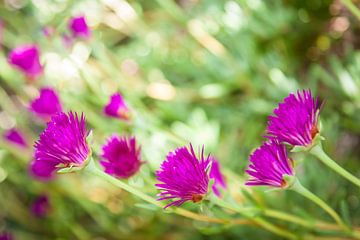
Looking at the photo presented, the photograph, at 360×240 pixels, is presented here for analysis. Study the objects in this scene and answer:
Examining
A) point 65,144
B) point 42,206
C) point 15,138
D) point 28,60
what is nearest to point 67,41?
point 28,60

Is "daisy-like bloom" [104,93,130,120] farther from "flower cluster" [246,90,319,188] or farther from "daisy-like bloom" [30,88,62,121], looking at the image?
"flower cluster" [246,90,319,188]

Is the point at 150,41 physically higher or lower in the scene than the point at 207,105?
higher

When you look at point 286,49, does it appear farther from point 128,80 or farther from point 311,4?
point 128,80

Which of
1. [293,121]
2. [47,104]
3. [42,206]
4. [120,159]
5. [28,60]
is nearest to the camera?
[293,121]

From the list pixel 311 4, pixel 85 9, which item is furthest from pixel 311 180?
pixel 85 9

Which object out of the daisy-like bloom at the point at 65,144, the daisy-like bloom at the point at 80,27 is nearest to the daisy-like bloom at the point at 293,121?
the daisy-like bloom at the point at 65,144

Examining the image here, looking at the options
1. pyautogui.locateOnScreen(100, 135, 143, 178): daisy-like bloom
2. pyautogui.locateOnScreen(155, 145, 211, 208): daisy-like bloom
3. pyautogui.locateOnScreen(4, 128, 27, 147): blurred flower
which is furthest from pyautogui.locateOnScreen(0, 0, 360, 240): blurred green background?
pyautogui.locateOnScreen(155, 145, 211, 208): daisy-like bloom

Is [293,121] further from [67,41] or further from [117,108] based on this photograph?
[67,41]
